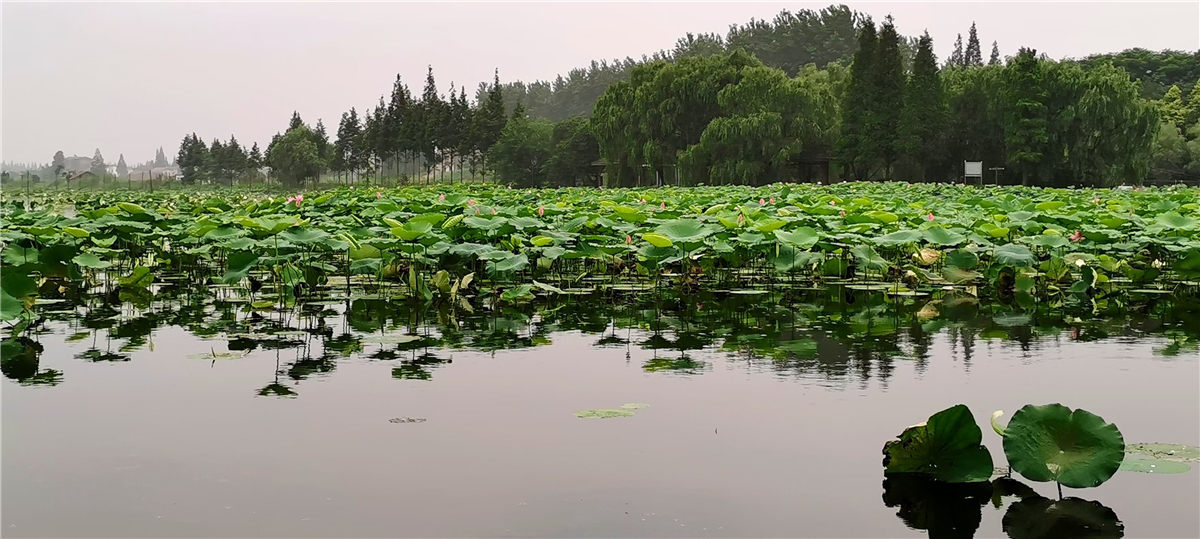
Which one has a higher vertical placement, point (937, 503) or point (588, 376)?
point (588, 376)

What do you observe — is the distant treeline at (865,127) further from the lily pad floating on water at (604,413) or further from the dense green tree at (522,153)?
the lily pad floating on water at (604,413)

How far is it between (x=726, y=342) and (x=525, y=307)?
1807mm

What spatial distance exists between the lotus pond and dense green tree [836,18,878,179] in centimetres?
2708

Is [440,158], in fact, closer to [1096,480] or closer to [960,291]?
[960,291]

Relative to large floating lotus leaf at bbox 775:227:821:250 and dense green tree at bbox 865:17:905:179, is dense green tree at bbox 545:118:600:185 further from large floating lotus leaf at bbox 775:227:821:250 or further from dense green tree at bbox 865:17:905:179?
large floating lotus leaf at bbox 775:227:821:250

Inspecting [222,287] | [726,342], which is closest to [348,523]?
[726,342]

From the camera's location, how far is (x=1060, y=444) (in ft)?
8.62

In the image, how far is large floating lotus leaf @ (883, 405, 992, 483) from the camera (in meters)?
2.69

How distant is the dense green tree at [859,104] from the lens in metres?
35.0

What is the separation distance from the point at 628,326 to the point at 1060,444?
10.5 feet

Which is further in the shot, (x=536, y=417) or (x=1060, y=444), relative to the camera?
(x=536, y=417)

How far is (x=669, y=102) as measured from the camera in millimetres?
39688

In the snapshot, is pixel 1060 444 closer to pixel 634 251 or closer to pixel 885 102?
pixel 634 251

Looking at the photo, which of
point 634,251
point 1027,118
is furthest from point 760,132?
point 634,251
